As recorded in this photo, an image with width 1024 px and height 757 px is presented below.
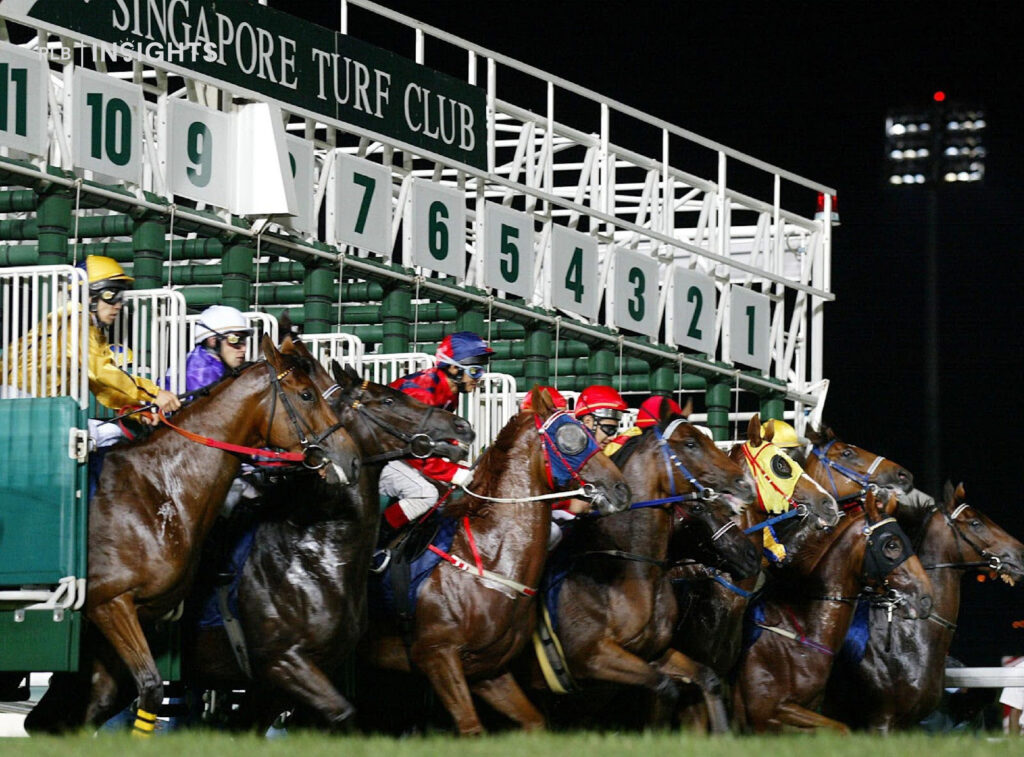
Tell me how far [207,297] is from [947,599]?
5.47m

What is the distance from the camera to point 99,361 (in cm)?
909

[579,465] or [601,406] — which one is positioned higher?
[601,406]

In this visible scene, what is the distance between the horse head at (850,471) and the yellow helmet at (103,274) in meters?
5.05

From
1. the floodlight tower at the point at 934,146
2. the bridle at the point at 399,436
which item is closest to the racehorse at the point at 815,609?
the bridle at the point at 399,436

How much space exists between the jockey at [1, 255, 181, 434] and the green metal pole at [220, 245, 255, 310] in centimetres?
375

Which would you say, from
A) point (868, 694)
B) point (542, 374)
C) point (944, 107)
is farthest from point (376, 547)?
point (944, 107)

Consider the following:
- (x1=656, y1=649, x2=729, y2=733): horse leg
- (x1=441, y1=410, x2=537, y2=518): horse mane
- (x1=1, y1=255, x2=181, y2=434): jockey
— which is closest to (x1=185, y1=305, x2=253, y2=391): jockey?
(x1=1, y1=255, x2=181, y2=434): jockey

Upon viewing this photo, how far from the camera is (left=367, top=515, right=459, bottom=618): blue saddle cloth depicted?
32.2ft

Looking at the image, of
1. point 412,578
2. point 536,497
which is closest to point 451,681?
point 412,578

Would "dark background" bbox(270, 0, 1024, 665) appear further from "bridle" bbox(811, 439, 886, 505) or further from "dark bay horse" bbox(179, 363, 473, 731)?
"dark bay horse" bbox(179, 363, 473, 731)

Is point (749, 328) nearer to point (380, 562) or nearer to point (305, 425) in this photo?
point (380, 562)

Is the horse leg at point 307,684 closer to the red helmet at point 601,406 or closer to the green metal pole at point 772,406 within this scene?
the red helmet at point 601,406

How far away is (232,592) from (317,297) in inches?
187

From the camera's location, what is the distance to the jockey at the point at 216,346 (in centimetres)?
966
